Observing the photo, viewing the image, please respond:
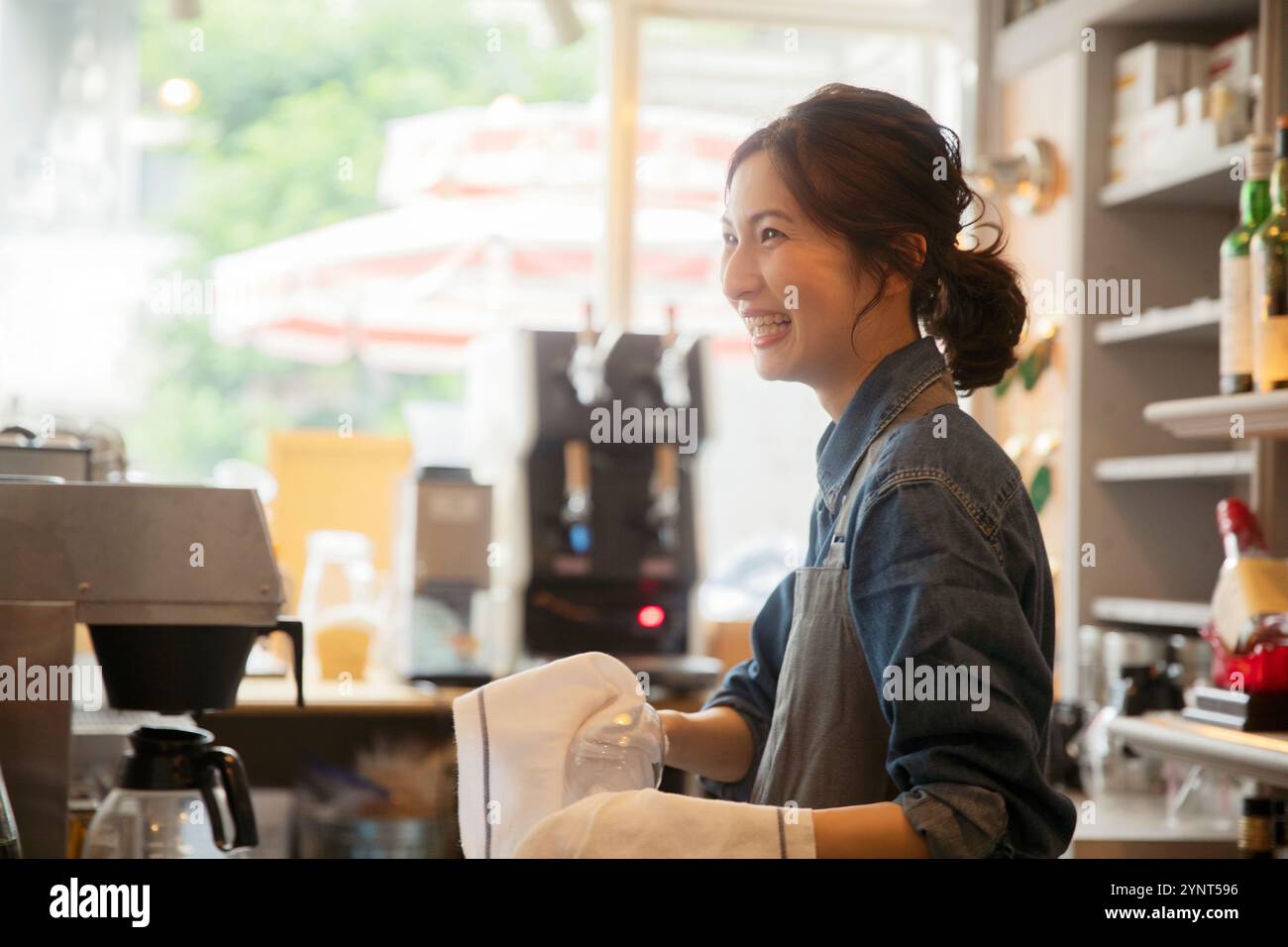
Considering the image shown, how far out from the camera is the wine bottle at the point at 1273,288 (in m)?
2.17

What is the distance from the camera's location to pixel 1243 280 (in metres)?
2.29

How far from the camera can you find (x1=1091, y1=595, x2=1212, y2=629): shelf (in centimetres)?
280

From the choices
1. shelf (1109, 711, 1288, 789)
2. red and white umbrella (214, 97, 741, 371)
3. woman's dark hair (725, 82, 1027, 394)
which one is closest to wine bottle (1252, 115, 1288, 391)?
shelf (1109, 711, 1288, 789)

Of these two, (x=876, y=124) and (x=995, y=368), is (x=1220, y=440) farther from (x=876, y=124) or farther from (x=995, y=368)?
(x=876, y=124)

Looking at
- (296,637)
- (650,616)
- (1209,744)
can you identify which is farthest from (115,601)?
(650,616)

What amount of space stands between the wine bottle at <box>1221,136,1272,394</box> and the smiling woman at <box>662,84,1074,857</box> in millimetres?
953

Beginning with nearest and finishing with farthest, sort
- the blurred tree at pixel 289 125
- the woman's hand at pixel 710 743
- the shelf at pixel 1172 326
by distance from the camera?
the woman's hand at pixel 710 743 < the shelf at pixel 1172 326 < the blurred tree at pixel 289 125

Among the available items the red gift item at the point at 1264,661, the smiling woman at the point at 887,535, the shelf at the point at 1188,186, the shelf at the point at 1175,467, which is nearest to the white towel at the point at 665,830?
the smiling woman at the point at 887,535

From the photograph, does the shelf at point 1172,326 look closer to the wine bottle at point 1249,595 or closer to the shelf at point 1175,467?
the shelf at point 1175,467

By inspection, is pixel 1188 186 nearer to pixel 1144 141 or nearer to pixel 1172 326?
pixel 1144 141

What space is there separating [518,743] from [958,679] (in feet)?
1.23

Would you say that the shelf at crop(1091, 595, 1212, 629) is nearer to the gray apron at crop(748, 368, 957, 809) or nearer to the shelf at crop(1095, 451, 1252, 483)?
the shelf at crop(1095, 451, 1252, 483)

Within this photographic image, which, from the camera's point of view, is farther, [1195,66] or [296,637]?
[1195,66]

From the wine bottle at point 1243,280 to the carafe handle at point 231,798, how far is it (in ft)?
5.23
